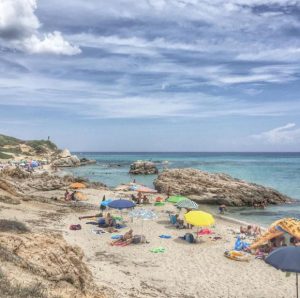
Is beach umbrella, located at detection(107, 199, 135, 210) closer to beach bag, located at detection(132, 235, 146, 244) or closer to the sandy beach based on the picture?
the sandy beach

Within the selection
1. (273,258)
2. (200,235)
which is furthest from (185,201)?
(273,258)

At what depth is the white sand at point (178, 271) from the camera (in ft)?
42.5

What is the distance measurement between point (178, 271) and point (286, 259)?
5.49 metres

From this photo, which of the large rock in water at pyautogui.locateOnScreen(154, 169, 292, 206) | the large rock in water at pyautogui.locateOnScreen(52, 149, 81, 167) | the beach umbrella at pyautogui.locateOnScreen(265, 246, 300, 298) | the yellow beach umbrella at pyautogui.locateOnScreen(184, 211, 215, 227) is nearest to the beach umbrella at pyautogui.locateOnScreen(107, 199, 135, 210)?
the yellow beach umbrella at pyautogui.locateOnScreen(184, 211, 215, 227)

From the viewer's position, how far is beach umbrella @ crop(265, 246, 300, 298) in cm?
1034

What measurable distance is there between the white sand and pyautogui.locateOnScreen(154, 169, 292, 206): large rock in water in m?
16.0

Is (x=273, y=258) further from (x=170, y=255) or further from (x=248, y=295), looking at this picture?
(x=170, y=255)

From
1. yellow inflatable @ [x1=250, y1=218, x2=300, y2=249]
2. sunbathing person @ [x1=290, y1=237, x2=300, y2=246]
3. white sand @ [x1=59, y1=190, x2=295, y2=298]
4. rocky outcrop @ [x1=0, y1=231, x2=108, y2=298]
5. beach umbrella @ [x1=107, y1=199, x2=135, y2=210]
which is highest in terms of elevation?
rocky outcrop @ [x1=0, y1=231, x2=108, y2=298]

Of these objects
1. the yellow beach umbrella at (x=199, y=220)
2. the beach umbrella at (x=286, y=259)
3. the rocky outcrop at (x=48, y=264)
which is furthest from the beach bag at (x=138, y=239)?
the beach umbrella at (x=286, y=259)

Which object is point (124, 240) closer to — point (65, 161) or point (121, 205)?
point (121, 205)

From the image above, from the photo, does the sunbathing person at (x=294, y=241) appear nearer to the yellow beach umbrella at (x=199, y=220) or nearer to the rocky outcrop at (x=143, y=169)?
the yellow beach umbrella at (x=199, y=220)

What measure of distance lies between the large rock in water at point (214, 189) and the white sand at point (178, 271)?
15982mm

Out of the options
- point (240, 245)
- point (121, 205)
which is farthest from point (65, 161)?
point (240, 245)

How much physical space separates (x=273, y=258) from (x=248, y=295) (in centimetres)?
292
